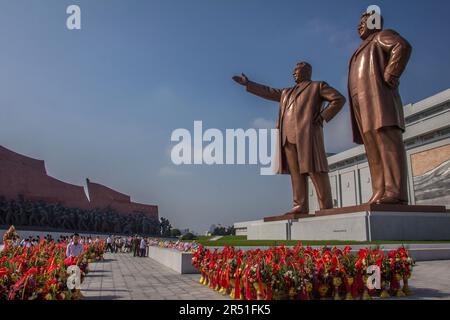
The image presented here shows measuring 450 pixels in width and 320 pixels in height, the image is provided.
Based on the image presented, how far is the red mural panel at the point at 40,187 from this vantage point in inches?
1110

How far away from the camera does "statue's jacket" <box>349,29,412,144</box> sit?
11.5 m

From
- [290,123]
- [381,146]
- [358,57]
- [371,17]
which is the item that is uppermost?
[371,17]

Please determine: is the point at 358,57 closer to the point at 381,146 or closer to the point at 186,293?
the point at 381,146

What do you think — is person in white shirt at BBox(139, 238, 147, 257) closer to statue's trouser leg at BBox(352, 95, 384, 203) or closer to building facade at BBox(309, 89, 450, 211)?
statue's trouser leg at BBox(352, 95, 384, 203)

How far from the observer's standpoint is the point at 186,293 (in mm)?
5609

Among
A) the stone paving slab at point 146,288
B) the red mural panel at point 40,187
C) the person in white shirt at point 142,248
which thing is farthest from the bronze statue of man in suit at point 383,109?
the red mural panel at point 40,187

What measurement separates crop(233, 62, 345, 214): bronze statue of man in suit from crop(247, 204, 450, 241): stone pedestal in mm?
1643

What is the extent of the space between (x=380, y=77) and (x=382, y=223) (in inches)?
174

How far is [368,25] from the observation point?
12.9 metres

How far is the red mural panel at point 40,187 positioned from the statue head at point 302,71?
74.0 feet

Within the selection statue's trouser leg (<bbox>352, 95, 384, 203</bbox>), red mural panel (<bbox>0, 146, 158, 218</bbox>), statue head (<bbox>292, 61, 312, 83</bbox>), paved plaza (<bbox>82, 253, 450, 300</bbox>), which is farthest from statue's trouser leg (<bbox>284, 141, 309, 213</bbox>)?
red mural panel (<bbox>0, 146, 158, 218</bbox>)
